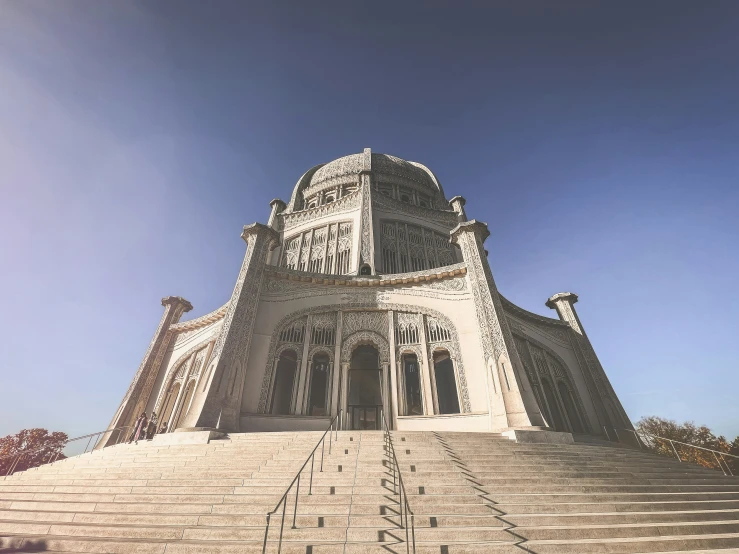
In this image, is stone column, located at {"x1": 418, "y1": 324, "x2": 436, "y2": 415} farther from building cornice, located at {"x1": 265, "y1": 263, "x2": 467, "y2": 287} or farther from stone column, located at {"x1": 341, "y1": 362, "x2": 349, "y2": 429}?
stone column, located at {"x1": 341, "y1": 362, "x2": 349, "y2": 429}

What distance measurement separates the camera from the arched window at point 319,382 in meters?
15.3

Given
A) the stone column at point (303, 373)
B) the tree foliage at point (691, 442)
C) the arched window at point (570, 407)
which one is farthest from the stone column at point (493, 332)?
the tree foliage at point (691, 442)

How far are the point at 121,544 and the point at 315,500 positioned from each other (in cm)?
273

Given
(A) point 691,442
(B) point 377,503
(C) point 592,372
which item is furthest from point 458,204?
(A) point 691,442

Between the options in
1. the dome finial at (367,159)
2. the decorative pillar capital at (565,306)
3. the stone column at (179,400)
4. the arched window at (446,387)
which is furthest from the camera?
the dome finial at (367,159)

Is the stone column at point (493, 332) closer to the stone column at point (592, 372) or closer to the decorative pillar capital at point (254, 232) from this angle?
the stone column at point (592, 372)

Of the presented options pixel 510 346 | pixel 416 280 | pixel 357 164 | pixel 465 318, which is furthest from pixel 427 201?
pixel 510 346

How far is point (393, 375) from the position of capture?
48.3 feet

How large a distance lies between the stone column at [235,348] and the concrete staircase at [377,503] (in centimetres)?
280

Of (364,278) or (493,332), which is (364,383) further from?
(493,332)

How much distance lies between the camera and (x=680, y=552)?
185 inches

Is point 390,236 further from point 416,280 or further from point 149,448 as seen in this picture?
point 149,448

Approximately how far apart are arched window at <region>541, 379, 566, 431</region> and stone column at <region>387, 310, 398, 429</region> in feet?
24.2

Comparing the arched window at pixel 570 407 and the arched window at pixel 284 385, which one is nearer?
the arched window at pixel 570 407
